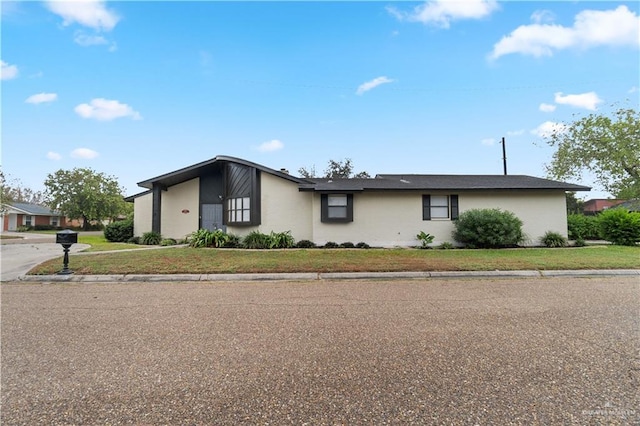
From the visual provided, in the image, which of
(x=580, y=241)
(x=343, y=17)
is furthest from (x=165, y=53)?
(x=580, y=241)

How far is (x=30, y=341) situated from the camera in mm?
3516

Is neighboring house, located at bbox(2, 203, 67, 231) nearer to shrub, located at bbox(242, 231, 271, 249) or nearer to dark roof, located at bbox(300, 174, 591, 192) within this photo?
shrub, located at bbox(242, 231, 271, 249)

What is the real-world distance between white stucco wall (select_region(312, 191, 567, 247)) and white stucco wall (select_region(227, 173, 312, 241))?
0.81 m

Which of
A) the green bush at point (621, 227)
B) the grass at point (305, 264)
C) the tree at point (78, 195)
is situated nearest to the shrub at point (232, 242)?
A: the grass at point (305, 264)

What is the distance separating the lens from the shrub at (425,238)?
13.8 metres

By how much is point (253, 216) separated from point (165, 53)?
817cm

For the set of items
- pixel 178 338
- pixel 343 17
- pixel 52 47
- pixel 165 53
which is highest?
pixel 343 17

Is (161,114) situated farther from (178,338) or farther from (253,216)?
(178,338)

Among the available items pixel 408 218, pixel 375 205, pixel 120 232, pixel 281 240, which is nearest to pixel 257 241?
pixel 281 240

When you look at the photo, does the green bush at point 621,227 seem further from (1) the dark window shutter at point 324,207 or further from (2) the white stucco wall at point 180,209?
(2) the white stucco wall at point 180,209

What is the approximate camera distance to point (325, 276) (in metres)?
7.70

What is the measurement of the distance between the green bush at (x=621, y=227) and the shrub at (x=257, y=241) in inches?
623

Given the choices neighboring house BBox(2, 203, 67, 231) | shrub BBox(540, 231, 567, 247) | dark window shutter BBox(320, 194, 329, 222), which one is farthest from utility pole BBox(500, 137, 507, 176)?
neighboring house BBox(2, 203, 67, 231)

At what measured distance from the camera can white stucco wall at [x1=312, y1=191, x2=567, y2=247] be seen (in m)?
14.2
